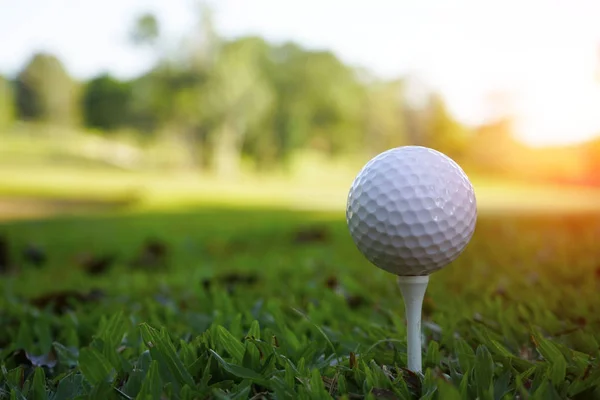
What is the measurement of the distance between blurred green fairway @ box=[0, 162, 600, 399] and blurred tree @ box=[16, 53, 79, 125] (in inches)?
1931

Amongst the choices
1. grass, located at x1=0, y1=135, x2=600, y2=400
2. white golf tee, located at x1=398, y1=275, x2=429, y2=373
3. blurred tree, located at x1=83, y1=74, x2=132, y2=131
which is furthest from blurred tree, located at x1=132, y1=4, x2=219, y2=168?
white golf tee, located at x1=398, y1=275, x2=429, y2=373

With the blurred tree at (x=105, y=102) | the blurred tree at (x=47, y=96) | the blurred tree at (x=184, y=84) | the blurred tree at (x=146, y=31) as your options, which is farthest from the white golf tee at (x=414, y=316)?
the blurred tree at (x=47, y=96)

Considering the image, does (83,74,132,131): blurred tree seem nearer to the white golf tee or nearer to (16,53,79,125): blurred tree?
(16,53,79,125): blurred tree

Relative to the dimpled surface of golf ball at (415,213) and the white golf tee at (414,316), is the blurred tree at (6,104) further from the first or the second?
the white golf tee at (414,316)

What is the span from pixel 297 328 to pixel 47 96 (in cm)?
5382

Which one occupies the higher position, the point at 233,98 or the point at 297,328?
the point at 233,98

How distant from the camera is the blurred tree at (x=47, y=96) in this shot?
49156mm

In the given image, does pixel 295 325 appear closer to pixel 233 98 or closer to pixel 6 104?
pixel 233 98

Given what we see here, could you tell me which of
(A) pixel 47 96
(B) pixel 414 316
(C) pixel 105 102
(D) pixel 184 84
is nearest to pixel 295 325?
(B) pixel 414 316

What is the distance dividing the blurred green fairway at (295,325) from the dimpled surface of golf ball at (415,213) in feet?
0.90

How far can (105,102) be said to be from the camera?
48.2 meters

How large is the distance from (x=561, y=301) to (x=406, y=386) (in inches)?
48.1

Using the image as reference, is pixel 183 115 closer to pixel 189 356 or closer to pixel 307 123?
pixel 307 123

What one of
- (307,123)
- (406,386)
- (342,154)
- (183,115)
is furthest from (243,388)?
(342,154)
